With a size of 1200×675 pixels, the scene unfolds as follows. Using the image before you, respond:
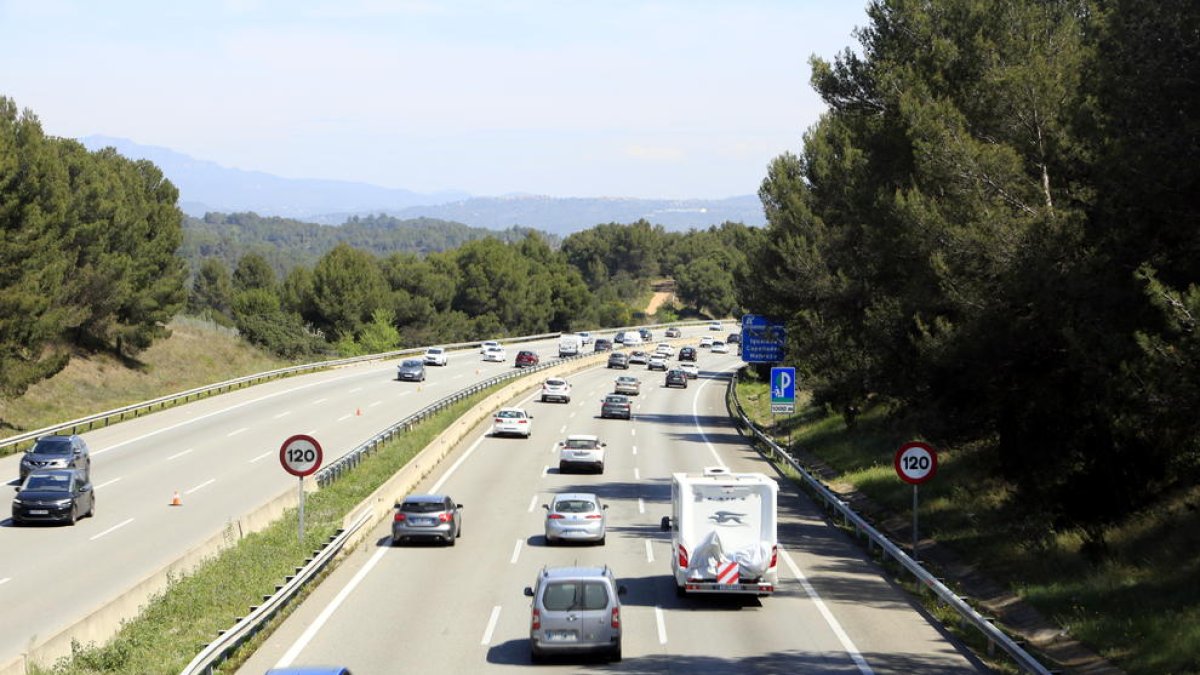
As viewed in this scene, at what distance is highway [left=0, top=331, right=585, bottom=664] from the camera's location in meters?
26.8

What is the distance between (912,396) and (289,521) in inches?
664

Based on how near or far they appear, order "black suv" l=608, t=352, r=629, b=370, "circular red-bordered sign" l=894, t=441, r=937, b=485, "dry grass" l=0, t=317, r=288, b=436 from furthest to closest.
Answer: "black suv" l=608, t=352, r=629, b=370 < "dry grass" l=0, t=317, r=288, b=436 < "circular red-bordered sign" l=894, t=441, r=937, b=485

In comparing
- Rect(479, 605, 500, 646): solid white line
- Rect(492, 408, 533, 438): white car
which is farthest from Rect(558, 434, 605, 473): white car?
Rect(479, 605, 500, 646): solid white line

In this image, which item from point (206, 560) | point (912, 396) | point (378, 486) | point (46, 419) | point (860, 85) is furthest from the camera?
point (46, 419)

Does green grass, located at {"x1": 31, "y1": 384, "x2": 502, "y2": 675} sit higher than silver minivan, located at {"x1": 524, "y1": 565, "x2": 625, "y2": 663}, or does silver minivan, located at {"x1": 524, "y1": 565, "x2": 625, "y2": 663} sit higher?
silver minivan, located at {"x1": 524, "y1": 565, "x2": 625, "y2": 663}

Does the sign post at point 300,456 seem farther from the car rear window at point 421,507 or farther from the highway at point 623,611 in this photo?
the car rear window at point 421,507

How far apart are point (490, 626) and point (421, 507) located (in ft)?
31.3

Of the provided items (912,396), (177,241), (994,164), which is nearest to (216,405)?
(177,241)

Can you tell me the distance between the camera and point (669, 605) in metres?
25.3

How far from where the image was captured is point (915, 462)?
2742 centimetres

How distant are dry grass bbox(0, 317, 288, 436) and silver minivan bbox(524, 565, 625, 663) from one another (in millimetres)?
44096

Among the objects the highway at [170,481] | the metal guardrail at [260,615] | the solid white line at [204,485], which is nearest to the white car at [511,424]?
the highway at [170,481]

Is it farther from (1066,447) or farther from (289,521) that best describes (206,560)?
(1066,447)

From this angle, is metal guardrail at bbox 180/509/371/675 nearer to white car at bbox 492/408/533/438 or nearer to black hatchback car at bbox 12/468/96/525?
black hatchback car at bbox 12/468/96/525
